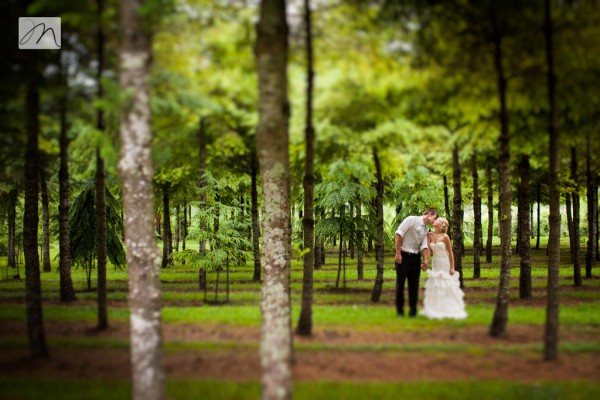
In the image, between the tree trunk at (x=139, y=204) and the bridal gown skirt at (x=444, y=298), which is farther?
the bridal gown skirt at (x=444, y=298)

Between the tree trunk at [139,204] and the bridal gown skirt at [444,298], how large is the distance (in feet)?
Result: 23.8

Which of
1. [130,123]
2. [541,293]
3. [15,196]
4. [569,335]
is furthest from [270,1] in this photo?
[15,196]

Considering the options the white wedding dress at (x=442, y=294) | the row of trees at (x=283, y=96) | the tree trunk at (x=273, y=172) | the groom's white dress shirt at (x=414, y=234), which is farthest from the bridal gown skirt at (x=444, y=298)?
the tree trunk at (x=273, y=172)

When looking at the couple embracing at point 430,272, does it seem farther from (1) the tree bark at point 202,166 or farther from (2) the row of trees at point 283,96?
(1) the tree bark at point 202,166

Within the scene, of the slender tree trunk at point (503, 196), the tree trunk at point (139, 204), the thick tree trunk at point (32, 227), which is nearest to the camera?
the tree trunk at point (139, 204)

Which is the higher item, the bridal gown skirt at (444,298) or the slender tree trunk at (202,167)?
the slender tree trunk at (202,167)

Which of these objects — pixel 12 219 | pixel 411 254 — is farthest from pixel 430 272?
pixel 12 219

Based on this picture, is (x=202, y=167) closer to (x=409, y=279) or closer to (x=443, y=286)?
(x=409, y=279)

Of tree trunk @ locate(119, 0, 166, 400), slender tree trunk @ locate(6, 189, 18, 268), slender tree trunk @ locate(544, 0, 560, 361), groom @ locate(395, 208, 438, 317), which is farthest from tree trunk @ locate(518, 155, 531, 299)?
slender tree trunk @ locate(6, 189, 18, 268)

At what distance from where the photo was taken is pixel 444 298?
10.6m

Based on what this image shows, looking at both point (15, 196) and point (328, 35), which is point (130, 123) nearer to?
point (328, 35)

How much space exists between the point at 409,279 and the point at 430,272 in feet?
2.04

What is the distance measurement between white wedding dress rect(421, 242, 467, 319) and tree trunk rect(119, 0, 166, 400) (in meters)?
7.27

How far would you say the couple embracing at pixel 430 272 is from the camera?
1053 centimetres
